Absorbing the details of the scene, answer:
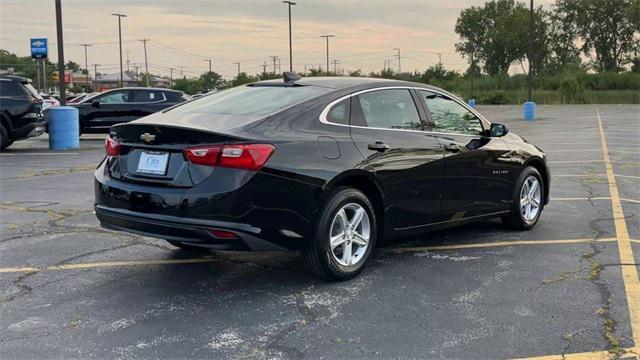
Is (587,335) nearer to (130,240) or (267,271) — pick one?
(267,271)

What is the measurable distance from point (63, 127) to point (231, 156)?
13.3m

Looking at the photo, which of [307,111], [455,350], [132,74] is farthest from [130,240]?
[132,74]

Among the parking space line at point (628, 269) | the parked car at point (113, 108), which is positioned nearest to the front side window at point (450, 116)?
the parking space line at point (628, 269)

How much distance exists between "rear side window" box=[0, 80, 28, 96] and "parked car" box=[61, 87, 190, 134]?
397 centimetres

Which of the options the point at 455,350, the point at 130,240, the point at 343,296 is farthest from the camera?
the point at 130,240

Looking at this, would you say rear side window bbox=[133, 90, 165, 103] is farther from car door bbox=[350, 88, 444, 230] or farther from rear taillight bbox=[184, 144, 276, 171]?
rear taillight bbox=[184, 144, 276, 171]

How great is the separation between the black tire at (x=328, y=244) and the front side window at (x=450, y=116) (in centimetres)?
135

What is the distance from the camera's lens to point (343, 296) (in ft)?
15.1

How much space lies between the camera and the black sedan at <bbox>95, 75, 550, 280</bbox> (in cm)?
430

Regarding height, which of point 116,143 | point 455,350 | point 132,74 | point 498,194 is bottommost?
point 455,350

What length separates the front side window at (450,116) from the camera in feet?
19.4

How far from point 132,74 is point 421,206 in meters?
147

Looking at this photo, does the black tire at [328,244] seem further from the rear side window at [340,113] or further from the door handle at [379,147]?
the rear side window at [340,113]

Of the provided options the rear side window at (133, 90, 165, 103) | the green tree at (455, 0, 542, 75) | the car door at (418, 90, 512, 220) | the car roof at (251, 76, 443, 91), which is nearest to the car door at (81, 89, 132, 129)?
the rear side window at (133, 90, 165, 103)
